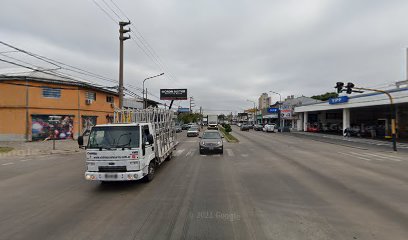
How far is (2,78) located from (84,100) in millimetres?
8285

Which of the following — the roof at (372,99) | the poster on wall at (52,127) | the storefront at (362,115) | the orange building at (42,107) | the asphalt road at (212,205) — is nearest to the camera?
the asphalt road at (212,205)

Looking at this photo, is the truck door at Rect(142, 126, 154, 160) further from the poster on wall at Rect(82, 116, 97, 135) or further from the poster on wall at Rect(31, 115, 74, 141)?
the poster on wall at Rect(82, 116, 97, 135)

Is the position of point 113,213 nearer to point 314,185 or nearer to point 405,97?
point 314,185

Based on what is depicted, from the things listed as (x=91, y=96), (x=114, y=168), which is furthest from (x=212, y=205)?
(x=91, y=96)

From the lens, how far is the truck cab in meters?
9.16

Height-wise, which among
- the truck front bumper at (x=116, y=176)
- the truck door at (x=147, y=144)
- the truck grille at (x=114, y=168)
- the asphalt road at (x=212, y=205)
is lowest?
the asphalt road at (x=212, y=205)

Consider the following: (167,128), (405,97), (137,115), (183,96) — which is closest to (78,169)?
(137,115)

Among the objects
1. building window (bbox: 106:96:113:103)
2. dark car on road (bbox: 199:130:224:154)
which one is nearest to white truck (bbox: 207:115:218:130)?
building window (bbox: 106:96:113:103)

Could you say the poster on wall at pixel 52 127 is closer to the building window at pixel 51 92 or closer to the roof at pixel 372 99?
the building window at pixel 51 92

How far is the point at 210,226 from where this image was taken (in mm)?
5914

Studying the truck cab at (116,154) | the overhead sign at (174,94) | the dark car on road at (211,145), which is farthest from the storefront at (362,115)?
the overhead sign at (174,94)

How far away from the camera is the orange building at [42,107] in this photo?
27.6 meters

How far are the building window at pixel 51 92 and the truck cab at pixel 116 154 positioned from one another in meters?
23.4

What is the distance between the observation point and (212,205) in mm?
7422
